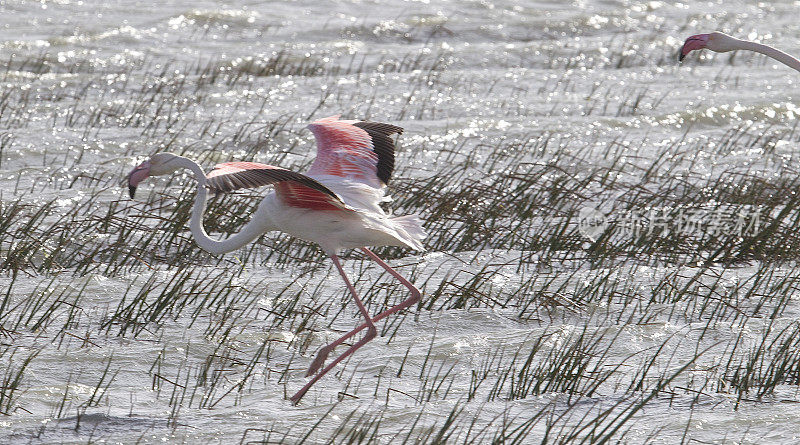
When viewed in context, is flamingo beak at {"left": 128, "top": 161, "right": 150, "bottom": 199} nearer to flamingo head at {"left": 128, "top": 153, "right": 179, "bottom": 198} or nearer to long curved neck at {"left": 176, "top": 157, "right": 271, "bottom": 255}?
flamingo head at {"left": 128, "top": 153, "right": 179, "bottom": 198}

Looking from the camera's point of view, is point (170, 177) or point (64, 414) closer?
point (64, 414)

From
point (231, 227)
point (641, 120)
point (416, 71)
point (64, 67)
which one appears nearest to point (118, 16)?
point (64, 67)

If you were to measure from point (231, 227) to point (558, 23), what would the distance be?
59.0ft

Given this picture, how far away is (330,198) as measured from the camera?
588cm

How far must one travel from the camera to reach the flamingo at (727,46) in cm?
686

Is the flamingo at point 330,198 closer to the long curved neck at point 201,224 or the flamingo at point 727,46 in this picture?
the long curved neck at point 201,224

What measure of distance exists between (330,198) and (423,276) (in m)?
1.71

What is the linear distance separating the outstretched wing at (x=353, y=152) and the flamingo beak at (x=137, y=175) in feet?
4.12

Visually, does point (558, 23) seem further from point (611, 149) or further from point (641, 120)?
point (611, 149)

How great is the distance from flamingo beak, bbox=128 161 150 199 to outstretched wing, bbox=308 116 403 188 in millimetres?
1256

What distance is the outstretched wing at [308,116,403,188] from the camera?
652cm

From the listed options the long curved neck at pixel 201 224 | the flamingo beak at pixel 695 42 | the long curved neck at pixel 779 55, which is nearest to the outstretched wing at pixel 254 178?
the long curved neck at pixel 201 224

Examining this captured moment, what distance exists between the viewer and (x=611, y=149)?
11867mm

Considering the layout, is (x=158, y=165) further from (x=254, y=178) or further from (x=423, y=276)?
(x=423, y=276)
